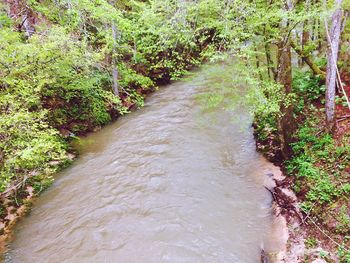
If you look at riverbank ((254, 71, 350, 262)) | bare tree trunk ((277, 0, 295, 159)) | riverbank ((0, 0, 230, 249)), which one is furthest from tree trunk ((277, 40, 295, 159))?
riverbank ((0, 0, 230, 249))

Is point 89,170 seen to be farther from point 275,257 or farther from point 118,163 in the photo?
point 275,257

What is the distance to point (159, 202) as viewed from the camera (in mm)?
6723

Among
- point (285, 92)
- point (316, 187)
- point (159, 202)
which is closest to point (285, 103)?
point (285, 92)

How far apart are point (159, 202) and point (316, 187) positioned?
3.49 meters

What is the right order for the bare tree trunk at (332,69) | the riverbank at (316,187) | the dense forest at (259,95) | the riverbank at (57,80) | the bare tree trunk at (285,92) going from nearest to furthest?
the riverbank at (316,187)
the dense forest at (259,95)
the riverbank at (57,80)
the bare tree trunk at (332,69)
the bare tree trunk at (285,92)

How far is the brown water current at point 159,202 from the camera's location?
5.54 m

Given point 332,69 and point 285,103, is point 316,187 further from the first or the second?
point 332,69

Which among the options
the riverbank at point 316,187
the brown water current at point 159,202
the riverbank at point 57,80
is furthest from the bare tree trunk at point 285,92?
the riverbank at point 57,80

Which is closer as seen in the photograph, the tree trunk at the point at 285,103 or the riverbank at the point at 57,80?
the riverbank at the point at 57,80

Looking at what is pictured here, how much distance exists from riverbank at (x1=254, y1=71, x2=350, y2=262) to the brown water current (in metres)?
0.47

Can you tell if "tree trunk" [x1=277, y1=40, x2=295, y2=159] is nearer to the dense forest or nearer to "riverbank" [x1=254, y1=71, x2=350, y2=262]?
the dense forest

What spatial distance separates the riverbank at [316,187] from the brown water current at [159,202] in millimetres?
469

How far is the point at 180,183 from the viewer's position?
7340 millimetres

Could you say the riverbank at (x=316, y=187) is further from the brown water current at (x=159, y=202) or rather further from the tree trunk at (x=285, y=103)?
the brown water current at (x=159, y=202)
